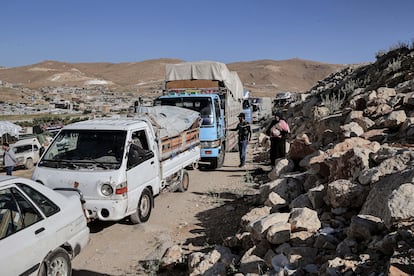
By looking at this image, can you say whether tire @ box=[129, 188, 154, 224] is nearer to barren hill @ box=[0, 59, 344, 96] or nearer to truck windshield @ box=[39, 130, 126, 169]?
truck windshield @ box=[39, 130, 126, 169]

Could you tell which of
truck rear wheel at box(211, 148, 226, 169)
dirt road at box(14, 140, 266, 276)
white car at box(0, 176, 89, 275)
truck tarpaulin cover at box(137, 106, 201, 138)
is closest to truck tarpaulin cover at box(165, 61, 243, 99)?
truck rear wheel at box(211, 148, 226, 169)

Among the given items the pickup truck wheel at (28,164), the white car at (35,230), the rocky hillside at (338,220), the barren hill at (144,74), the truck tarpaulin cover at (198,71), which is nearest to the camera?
the rocky hillside at (338,220)

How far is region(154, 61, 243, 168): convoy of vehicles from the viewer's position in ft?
37.3

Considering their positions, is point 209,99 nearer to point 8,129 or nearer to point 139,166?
point 139,166

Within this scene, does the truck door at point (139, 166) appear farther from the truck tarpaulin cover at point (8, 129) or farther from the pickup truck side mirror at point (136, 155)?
the truck tarpaulin cover at point (8, 129)

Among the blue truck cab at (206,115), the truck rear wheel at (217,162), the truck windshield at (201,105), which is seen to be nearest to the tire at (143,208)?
the blue truck cab at (206,115)

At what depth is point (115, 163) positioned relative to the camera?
6.29 metres

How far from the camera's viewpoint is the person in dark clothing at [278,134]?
977 centimetres

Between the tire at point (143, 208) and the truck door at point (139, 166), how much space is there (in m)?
0.16

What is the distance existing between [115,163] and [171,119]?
2644 millimetres

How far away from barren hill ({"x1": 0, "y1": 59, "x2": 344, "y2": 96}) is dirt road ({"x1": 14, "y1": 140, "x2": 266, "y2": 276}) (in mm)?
67697

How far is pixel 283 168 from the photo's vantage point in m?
8.33

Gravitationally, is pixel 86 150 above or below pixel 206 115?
below

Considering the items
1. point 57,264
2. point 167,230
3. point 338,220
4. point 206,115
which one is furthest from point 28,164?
point 338,220
